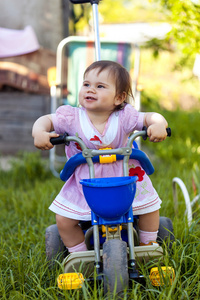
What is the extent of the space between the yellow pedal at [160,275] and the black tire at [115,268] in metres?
0.20

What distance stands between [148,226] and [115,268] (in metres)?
0.41

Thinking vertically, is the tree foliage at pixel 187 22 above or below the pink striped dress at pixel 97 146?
above

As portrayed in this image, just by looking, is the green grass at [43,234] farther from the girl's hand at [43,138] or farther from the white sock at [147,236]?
the girl's hand at [43,138]

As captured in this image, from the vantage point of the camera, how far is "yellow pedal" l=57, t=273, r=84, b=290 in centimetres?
154

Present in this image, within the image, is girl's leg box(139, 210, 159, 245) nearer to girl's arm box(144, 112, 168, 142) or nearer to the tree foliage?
girl's arm box(144, 112, 168, 142)

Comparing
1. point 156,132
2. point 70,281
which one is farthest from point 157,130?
point 70,281

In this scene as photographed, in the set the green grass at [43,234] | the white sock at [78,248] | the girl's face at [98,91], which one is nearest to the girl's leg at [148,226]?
the green grass at [43,234]

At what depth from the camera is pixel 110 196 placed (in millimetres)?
1453

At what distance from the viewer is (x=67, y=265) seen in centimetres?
165

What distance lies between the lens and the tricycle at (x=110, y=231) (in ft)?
4.75

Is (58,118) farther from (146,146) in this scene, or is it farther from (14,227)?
(146,146)

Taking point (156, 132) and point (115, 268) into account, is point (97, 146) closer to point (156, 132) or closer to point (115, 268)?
point (156, 132)

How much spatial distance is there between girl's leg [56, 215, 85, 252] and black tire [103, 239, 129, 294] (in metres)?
0.33

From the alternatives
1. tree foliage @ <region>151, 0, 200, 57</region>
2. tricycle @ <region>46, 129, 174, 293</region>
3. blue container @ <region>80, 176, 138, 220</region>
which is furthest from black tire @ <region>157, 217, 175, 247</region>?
tree foliage @ <region>151, 0, 200, 57</region>
